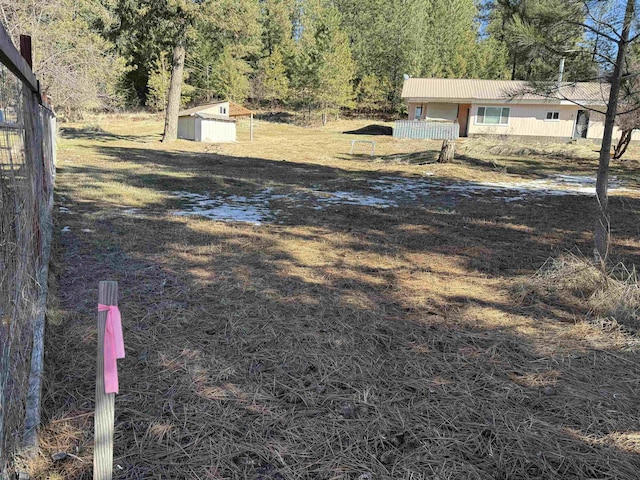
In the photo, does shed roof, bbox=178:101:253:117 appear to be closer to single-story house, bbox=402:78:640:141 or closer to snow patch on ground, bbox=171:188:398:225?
single-story house, bbox=402:78:640:141

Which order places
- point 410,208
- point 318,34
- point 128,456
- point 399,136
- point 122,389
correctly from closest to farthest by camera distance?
point 128,456 < point 122,389 < point 410,208 < point 399,136 < point 318,34

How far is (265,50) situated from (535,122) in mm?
30986

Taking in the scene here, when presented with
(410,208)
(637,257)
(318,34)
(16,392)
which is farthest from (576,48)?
(318,34)

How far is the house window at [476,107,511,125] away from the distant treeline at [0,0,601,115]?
381cm

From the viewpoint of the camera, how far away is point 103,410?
5.17 feet

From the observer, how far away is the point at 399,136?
28.5m

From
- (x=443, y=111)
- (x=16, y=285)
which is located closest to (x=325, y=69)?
(x=443, y=111)

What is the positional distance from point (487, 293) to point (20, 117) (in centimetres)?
373

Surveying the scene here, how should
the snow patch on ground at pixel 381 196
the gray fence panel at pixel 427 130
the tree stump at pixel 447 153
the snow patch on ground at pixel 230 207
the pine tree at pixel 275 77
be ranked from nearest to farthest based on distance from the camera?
the snow patch on ground at pixel 230 207 < the snow patch on ground at pixel 381 196 < the tree stump at pixel 447 153 < the gray fence panel at pixel 427 130 < the pine tree at pixel 275 77

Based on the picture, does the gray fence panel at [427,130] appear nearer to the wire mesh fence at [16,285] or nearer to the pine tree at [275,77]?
the pine tree at [275,77]

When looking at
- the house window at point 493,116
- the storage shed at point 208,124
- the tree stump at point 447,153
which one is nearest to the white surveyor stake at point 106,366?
the tree stump at point 447,153

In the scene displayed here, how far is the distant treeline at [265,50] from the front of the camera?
58.8ft

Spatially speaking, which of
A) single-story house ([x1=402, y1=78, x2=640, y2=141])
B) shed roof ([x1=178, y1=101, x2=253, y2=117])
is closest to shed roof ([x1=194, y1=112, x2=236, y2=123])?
shed roof ([x1=178, y1=101, x2=253, y2=117])

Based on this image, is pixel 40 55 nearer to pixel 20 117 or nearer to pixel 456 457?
pixel 20 117
